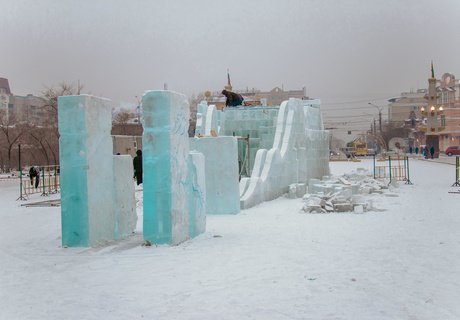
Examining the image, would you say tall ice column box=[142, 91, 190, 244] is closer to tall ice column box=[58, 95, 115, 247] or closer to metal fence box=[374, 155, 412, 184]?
tall ice column box=[58, 95, 115, 247]

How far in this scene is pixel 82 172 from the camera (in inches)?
374

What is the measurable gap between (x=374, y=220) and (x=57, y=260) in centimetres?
676

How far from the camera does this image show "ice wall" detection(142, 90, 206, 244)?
9211mm

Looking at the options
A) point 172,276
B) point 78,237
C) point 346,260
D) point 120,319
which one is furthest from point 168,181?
point 120,319

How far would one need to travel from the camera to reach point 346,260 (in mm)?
7793

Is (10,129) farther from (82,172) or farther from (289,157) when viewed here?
(82,172)

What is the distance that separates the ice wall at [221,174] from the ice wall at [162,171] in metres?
3.87

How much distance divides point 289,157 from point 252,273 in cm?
1090

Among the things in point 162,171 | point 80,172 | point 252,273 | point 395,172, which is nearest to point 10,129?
point 395,172

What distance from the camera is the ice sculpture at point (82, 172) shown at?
372 inches

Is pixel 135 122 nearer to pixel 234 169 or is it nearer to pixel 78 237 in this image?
pixel 234 169

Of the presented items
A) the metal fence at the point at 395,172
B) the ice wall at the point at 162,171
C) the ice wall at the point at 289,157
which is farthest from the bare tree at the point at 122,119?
the ice wall at the point at 162,171

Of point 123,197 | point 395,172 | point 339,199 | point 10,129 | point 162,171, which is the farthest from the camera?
point 10,129

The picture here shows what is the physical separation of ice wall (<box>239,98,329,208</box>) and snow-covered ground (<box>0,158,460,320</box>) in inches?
142
